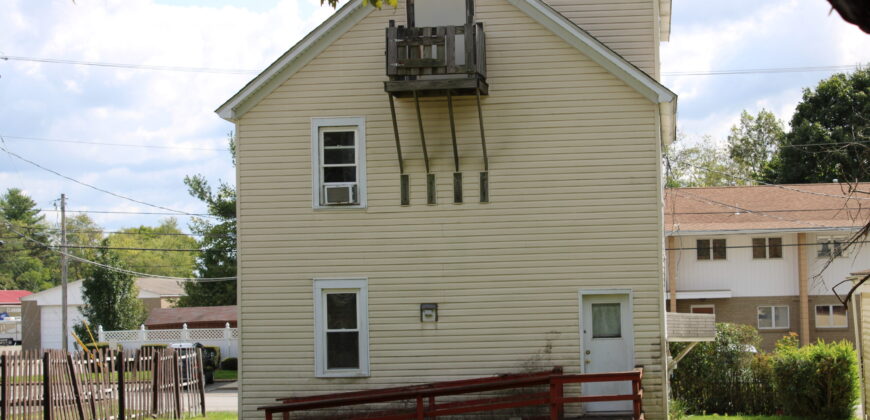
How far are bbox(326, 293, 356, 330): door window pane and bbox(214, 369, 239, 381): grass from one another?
24548mm

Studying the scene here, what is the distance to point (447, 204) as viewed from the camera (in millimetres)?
17047

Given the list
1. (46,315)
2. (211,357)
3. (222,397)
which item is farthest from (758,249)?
(46,315)

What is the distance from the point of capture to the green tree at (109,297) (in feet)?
160

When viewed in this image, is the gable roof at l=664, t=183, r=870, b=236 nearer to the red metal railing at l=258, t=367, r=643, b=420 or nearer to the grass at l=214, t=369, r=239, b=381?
the grass at l=214, t=369, r=239, b=381

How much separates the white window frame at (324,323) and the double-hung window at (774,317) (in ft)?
76.2

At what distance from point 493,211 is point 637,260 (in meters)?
2.59

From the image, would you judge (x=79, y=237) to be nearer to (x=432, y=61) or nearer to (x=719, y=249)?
(x=719, y=249)

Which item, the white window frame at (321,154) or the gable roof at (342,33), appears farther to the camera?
the white window frame at (321,154)

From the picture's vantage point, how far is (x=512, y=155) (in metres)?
16.9

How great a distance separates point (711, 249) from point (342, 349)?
889 inches

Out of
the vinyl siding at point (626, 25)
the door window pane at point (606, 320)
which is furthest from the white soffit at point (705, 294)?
the door window pane at point (606, 320)

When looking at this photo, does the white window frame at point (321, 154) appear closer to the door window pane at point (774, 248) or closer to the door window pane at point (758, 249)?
the door window pane at point (758, 249)

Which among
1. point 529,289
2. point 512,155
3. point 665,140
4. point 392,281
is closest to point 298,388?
point 392,281

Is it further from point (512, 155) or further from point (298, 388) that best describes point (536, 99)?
point (298, 388)
